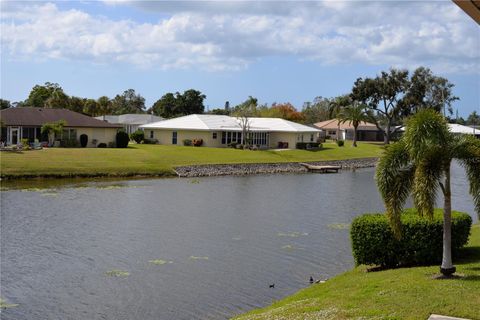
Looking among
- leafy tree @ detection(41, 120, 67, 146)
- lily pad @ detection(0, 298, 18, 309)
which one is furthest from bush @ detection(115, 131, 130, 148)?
lily pad @ detection(0, 298, 18, 309)

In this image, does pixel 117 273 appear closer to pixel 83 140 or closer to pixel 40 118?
pixel 83 140

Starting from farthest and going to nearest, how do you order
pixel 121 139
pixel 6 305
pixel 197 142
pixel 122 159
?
pixel 197 142 → pixel 121 139 → pixel 122 159 → pixel 6 305

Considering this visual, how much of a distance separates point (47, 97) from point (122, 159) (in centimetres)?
6556

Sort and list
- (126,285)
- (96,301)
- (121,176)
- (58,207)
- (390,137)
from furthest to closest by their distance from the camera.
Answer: (390,137)
(121,176)
(58,207)
(126,285)
(96,301)

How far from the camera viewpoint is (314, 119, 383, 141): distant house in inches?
4690

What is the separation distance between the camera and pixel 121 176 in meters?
52.5

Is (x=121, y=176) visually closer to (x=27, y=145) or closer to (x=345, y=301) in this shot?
(x=27, y=145)

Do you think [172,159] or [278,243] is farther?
[172,159]

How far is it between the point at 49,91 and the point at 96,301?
108332 millimetres

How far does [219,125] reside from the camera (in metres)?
80.4

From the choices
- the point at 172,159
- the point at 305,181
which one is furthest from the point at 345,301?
the point at 172,159

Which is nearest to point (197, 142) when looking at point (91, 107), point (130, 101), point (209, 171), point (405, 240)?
point (209, 171)

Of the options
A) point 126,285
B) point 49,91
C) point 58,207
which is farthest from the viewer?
point 49,91

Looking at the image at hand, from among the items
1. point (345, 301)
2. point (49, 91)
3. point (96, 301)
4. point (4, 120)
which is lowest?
point (96, 301)
